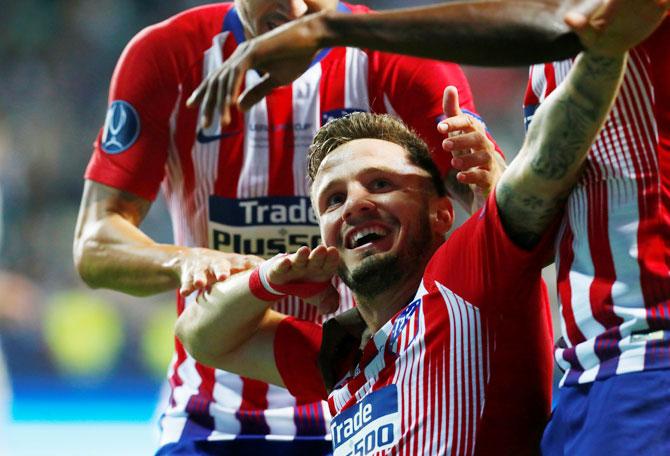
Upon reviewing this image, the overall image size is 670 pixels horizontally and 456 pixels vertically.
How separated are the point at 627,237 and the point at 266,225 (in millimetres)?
1533

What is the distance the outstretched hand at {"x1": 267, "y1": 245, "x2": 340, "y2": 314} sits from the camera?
8.21ft

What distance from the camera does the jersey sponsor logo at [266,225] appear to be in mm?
3229

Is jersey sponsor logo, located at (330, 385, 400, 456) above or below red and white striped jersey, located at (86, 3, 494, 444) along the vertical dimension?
below

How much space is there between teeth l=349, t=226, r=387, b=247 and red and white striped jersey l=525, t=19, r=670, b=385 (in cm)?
64

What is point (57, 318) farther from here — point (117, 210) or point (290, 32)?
point (290, 32)

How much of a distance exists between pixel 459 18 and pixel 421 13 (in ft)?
0.21

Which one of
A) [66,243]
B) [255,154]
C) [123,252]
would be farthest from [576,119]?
[66,243]

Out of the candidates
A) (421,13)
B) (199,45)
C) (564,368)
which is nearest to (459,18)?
(421,13)

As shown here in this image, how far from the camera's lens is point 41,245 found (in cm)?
815

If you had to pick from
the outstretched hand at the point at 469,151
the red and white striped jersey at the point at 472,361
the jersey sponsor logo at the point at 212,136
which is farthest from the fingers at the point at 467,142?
the jersey sponsor logo at the point at 212,136

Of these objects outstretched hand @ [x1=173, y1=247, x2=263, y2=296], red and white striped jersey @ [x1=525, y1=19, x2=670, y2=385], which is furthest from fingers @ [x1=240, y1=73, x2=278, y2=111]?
outstretched hand @ [x1=173, y1=247, x2=263, y2=296]

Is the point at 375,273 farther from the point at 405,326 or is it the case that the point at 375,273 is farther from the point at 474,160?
the point at 474,160

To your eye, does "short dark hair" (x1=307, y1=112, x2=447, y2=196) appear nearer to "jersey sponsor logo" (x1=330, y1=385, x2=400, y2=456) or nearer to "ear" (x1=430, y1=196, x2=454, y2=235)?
"ear" (x1=430, y1=196, x2=454, y2=235)

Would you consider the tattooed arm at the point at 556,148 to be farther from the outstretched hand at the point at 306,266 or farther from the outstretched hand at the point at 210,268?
the outstretched hand at the point at 210,268
